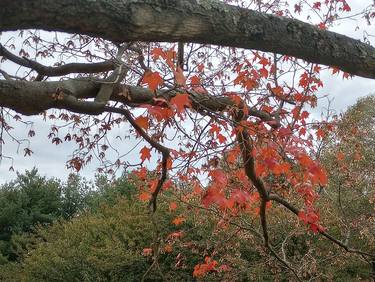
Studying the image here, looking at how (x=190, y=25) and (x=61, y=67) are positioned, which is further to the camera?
(x=61, y=67)

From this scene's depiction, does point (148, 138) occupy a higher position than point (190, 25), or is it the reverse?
point (190, 25)

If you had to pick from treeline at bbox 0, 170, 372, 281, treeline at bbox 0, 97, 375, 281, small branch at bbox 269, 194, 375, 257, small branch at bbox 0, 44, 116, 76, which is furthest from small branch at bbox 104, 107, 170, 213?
treeline at bbox 0, 170, 372, 281

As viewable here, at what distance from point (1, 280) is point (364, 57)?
17.0 m

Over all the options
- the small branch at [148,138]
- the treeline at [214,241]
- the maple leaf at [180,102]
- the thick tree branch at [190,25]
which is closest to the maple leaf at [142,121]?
the small branch at [148,138]

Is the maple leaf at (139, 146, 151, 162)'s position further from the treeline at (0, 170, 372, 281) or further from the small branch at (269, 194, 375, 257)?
the treeline at (0, 170, 372, 281)

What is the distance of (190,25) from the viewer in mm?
1783

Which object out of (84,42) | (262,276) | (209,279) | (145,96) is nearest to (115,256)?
(209,279)

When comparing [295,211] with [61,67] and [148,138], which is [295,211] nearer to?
[148,138]

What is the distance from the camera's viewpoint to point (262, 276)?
10641 millimetres

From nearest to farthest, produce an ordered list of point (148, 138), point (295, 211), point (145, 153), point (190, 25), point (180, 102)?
point (190, 25), point (180, 102), point (148, 138), point (145, 153), point (295, 211)

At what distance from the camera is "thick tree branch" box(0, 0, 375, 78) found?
4.95 feet

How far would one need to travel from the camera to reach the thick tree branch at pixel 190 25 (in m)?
1.51

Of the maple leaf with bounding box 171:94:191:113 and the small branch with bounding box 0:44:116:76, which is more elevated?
the small branch with bounding box 0:44:116:76

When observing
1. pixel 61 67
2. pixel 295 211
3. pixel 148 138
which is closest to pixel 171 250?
pixel 295 211
